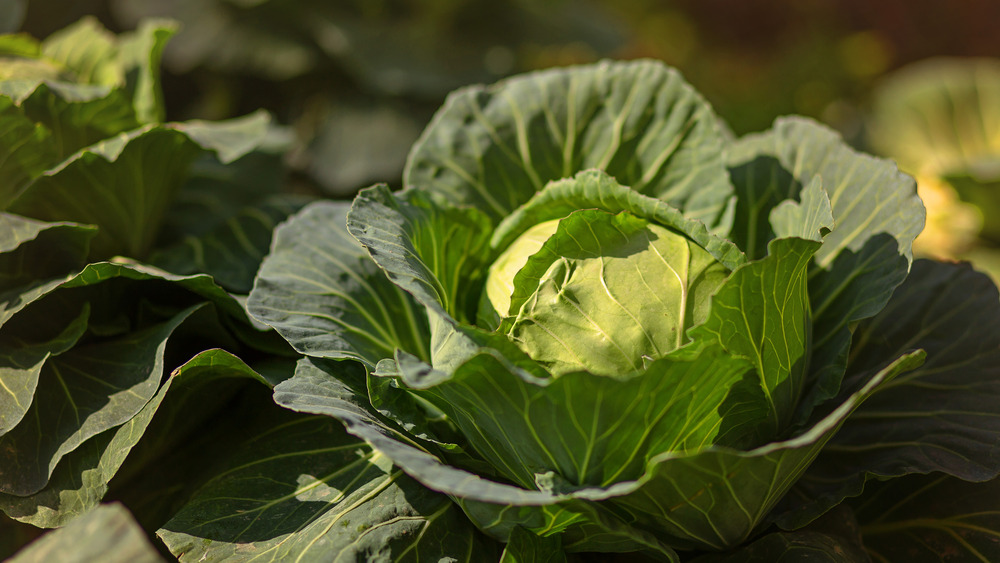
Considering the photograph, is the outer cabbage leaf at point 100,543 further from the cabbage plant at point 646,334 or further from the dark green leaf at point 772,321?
the dark green leaf at point 772,321

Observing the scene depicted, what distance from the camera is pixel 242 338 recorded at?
4.75 ft

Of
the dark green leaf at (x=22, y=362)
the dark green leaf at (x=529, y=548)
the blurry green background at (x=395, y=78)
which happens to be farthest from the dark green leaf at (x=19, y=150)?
the dark green leaf at (x=529, y=548)

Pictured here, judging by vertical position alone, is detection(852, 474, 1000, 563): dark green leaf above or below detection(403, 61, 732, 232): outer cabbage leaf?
below

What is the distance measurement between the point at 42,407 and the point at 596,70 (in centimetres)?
126

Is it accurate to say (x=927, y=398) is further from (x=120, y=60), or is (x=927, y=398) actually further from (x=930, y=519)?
(x=120, y=60)

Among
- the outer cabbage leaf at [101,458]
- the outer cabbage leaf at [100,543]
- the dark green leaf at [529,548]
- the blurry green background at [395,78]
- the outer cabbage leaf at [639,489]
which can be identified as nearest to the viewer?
the outer cabbage leaf at [100,543]

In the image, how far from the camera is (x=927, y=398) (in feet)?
4.45

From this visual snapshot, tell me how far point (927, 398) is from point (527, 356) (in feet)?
2.74

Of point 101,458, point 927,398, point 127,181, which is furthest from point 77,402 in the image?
point 927,398

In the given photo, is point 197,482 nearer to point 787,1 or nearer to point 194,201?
point 194,201

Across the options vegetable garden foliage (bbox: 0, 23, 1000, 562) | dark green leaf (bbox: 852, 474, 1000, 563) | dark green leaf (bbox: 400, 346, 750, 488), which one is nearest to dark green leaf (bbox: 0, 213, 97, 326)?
vegetable garden foliage (bbox: 0, 23, 1000, 562)

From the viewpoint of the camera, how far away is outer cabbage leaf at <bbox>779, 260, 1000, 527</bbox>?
121 centimetres

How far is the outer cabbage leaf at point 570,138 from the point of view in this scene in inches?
58.6

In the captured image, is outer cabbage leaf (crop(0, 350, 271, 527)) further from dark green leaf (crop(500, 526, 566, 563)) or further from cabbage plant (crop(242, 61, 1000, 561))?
dark green leaf (crop(500, 526, 566, 563))
